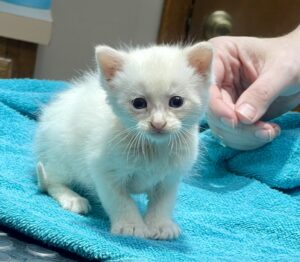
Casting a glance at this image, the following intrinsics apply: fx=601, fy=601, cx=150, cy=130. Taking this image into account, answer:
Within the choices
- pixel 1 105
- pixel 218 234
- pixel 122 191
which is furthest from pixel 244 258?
pixel 1 105

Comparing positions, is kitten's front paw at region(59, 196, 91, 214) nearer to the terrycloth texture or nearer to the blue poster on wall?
the terrycloth texture

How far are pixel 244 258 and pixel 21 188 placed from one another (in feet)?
1.40

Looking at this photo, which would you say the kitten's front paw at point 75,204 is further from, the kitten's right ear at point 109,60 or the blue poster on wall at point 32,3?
the blue poster on wall at point 32,3

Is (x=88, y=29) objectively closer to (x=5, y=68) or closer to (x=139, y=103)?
(x=5, y=68)

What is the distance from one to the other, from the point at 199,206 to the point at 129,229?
0.83ft

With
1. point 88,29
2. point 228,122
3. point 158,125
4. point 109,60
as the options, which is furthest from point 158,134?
point 88,29

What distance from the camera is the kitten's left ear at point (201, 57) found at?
101 cm

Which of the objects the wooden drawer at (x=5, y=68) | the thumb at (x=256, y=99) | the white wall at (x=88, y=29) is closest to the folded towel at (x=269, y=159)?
the thumb at (x=256, y=99)

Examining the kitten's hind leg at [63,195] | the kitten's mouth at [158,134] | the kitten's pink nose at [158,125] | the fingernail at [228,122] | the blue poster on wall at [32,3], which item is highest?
the kitten's pink nose at [158,125]

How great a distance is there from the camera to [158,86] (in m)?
0.94

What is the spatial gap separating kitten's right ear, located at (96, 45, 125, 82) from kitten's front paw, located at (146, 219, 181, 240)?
10.5 inches

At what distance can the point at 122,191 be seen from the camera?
41.9 inches

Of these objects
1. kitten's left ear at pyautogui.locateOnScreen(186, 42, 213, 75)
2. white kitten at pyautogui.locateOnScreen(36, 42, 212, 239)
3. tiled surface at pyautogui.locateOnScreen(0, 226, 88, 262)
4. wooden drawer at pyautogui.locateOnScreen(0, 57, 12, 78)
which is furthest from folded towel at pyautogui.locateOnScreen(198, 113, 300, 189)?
wooden drawer at pyautogui.locateOnScreen(0, 57, 12, 78)

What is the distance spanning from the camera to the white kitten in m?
0.96
